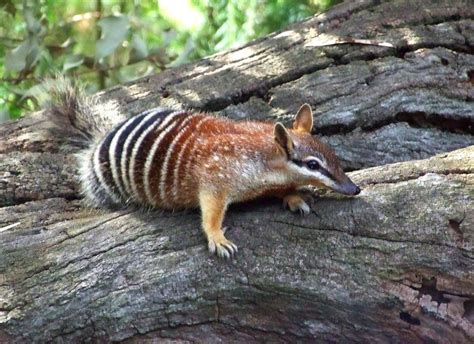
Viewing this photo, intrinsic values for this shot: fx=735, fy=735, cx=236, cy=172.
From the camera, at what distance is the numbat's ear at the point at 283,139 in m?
2.74

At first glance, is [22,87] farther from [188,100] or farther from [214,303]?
[214,303]

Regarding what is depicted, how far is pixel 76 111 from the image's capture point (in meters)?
3.58

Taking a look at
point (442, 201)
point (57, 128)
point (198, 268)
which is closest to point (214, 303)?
point (198, 268)

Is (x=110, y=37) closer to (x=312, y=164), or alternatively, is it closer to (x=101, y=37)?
(x=101, y=37)

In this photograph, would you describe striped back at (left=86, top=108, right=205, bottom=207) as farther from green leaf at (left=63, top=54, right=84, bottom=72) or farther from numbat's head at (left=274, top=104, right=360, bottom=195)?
green leaf at (left=63, top=54, right=84, bottom=72)

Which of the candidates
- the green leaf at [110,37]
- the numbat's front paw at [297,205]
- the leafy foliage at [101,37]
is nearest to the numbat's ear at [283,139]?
the numbat's front paw at [297,205]

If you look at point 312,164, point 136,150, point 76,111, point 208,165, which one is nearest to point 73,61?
point 76,111

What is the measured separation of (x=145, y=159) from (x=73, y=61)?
6.11ft

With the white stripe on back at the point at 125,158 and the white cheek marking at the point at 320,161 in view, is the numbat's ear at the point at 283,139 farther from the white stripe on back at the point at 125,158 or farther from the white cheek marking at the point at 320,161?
the white stripe on back at the point at 125,158

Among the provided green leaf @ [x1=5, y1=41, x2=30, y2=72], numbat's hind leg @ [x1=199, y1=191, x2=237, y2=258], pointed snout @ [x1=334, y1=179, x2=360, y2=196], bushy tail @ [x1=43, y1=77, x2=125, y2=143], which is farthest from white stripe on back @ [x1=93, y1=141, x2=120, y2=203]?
green leaf @ [x1=5, y1=41, x2=30, y2=72]

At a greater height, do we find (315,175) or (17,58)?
(17,58)

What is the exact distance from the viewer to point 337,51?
377 cm

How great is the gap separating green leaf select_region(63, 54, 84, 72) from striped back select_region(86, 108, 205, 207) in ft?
4.61

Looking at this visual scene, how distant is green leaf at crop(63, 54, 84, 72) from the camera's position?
4508 mm
